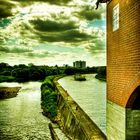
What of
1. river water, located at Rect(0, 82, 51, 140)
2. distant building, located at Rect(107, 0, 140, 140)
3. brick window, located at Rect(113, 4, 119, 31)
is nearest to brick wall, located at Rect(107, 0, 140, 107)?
distant building, located at Rect(107, 0, 140, 140)

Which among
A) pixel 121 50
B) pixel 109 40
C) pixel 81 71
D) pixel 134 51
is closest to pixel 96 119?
pixel 109 40

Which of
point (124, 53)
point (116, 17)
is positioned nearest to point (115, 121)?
point (124, 53)

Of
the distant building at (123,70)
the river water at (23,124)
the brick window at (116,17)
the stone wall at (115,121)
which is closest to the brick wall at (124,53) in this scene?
the distant building at (123,70)

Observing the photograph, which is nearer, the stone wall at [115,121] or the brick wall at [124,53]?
the brick wall at [124,53]

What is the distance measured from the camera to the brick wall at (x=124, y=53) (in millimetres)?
9086

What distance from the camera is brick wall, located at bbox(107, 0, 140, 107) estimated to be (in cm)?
909

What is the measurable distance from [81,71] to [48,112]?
322 ft

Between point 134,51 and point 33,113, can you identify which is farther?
point 33,113

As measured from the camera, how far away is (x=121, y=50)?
34.9 ft

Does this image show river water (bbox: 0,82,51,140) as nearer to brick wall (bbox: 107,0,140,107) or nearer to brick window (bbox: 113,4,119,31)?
brick wall (bbox: 107,0,140,107)

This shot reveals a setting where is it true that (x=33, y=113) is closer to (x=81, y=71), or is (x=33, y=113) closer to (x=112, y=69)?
(x=112, y=69)

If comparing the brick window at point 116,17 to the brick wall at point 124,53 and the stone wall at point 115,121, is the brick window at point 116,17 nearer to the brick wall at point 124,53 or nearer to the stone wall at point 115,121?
the brick wall at point 124,53

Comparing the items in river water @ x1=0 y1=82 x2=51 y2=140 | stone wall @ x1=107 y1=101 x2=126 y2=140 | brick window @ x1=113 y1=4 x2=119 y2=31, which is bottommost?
river water @ x1=0 y1=82 x2=51 y2=140

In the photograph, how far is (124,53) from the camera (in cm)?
1027
